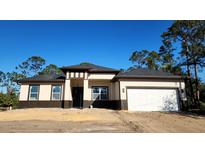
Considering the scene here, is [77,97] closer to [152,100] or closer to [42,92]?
[42,92]

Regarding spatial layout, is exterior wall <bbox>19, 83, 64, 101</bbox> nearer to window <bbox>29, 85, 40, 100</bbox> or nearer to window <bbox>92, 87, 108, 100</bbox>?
window <bbox>29, 85, 40, 100</bbox>

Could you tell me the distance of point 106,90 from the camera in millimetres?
15203

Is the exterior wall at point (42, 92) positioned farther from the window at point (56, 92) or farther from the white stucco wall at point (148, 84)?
the white stucco wall at point (148, 84)

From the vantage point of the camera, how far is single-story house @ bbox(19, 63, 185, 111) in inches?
479

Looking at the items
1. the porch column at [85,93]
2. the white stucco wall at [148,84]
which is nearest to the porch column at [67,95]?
the porch column at [85,93]

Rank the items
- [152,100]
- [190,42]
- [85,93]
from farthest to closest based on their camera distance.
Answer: [190,42] → [85,93] → [152,100]

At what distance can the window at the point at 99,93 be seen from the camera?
14838 mm

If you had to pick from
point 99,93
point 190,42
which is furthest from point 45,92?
point 190,42

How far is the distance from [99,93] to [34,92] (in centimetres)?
716
